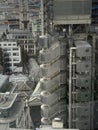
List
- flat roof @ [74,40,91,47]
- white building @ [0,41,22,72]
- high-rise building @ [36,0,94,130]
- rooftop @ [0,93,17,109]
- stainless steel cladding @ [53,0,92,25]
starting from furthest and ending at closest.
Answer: white building @ [0,41,22,72] < stainless steel cladding @ [53,0,92,25] < high-rise building @ [36,0,94,130] < flat roof @ [74,40,91,47] < rooftop @ [0,93,17,109]

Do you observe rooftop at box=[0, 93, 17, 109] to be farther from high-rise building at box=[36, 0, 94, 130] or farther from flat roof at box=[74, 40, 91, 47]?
flat roof at box=[74, 40, 91, 47]

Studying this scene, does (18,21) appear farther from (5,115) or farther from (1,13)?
(5,115)

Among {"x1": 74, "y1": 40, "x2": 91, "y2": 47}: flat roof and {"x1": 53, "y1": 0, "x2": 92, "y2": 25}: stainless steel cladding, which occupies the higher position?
{"x1": 53, "y1": 0, "x2": 92, "y2": 25}: stainless steel cladding

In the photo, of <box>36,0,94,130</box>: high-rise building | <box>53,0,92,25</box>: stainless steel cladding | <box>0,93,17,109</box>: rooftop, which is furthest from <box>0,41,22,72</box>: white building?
<box>0,93,17,109</box>: rooftop

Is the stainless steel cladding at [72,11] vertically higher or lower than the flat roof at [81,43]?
higher

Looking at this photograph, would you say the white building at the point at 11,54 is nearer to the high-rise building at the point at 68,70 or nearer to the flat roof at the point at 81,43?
the high-rise building at the point at 68,70

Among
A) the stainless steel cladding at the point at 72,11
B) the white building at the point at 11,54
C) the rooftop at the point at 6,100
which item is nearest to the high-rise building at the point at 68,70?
the stainless steel cladding at the point at 72,11

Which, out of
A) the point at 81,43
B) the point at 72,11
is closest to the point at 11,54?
the point at 72,11
